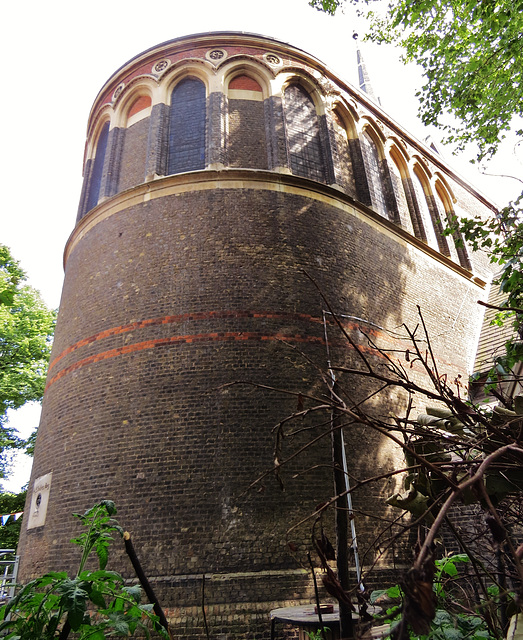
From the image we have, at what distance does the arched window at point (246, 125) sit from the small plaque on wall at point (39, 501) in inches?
324

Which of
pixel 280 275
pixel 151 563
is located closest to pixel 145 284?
pixel 280 275

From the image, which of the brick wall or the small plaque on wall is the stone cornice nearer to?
the brick wall

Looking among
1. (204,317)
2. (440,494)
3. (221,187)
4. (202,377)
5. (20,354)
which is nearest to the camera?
(440,494)

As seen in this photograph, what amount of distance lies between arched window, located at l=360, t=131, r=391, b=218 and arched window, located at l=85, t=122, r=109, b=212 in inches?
299

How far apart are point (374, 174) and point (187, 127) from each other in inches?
224

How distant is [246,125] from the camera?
39.0 feet

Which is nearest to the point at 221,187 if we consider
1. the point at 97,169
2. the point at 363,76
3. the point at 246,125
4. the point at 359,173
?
the point at 246,125

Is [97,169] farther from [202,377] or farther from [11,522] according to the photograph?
[11,522]

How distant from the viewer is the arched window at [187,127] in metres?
11.6

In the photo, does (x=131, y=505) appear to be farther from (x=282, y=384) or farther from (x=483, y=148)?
(x=483, y=148)

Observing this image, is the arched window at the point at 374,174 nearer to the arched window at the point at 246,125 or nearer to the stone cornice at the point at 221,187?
the stone cornice at the point at 221,187

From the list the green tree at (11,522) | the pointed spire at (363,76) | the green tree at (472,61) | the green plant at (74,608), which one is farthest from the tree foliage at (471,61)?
the pointed spire at (363,76)

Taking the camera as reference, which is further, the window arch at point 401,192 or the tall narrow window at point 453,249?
the tall narrow window at point 453,249

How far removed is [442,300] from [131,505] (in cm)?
1051
